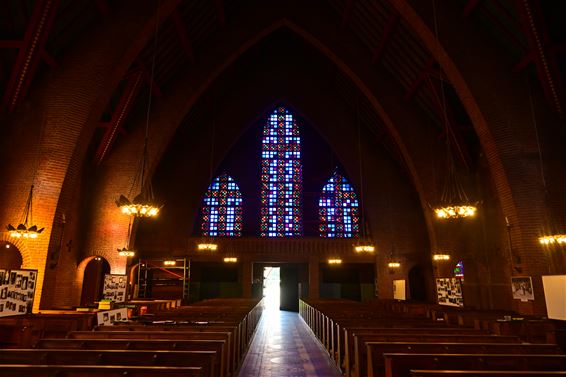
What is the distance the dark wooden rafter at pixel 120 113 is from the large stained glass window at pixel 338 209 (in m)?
11.4

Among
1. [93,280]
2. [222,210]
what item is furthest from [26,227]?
[222,210]

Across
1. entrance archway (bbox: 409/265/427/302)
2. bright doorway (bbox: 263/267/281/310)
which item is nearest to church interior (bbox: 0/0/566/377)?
entrance archway (bbox: 409/265/427/302)

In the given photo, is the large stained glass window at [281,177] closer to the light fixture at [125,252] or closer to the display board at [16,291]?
the light fixture at [125,252]

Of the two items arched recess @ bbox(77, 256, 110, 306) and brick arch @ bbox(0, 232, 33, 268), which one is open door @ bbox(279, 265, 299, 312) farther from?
brick arch @ bbox(0, 232, 33, 268)

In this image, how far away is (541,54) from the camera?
28.5ft

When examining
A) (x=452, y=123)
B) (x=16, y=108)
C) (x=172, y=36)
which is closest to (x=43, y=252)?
(x=16, y=108)

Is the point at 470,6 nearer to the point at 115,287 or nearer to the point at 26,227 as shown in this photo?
the point at 26,227

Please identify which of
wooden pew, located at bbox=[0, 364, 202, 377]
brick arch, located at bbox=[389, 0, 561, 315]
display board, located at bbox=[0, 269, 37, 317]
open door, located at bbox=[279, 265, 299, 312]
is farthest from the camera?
open door, located at bbox=[279, 265, 299, 312]

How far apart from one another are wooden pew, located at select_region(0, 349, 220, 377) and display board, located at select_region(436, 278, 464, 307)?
10.8 m

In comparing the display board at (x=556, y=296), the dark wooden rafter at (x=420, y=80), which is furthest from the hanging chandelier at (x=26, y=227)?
the dark wooden rafter at (x=420, y=80)

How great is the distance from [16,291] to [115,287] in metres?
5.11

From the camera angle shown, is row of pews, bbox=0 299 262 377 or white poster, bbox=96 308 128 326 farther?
white poster, bbox=96 308 128 326

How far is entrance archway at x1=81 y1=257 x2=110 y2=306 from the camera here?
15.4m

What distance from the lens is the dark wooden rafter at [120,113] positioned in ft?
40.6
